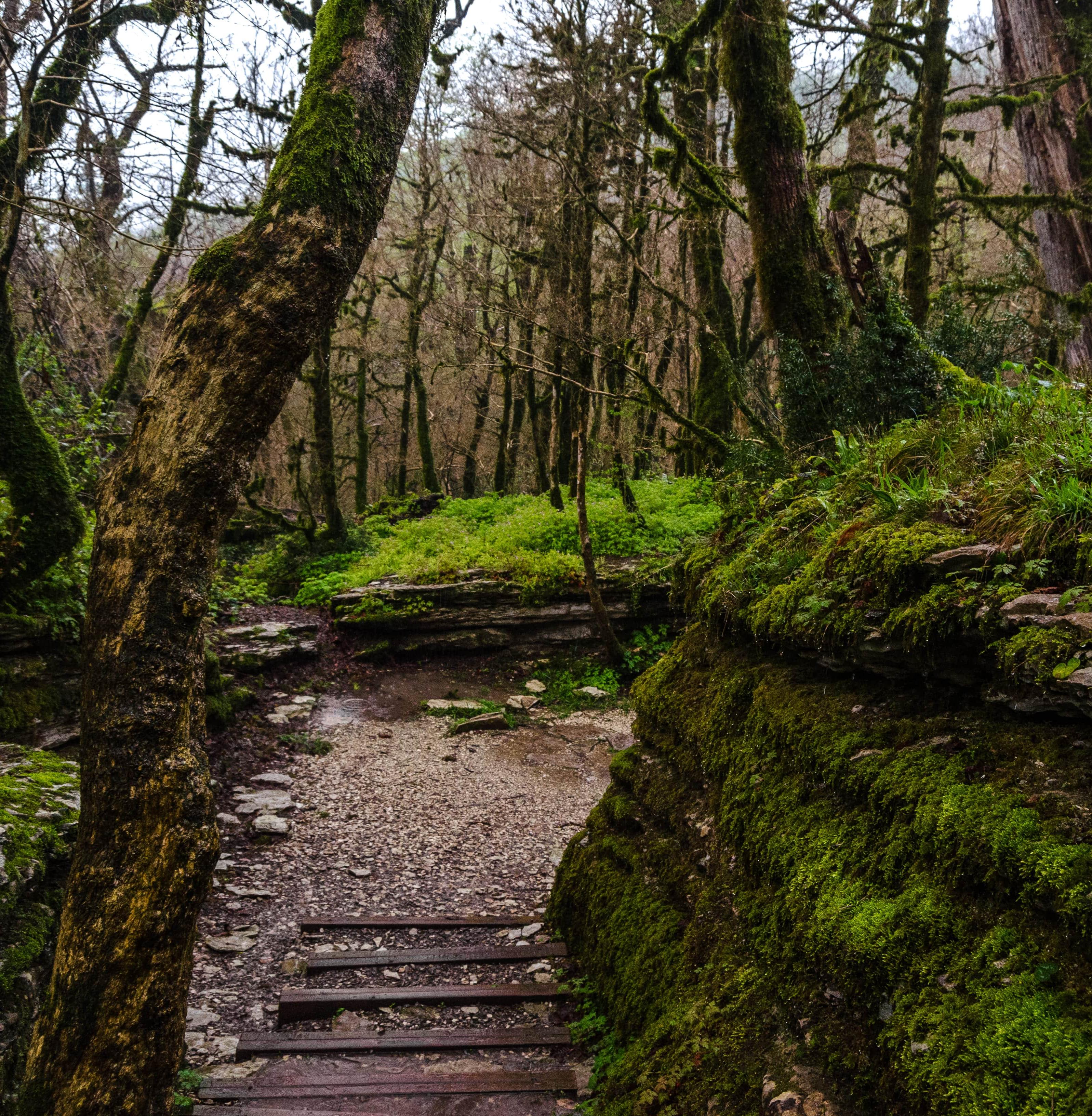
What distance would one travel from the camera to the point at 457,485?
3173 centimetres

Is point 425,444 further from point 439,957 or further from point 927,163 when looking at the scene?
point 439,957

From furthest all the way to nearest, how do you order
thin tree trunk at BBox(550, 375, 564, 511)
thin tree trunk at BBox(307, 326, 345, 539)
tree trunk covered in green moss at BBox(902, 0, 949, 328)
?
thin tree trunk at BBox(550, 375, 564, 511) < thin tree trunk at BBox(307, 326, 345, 539) < tree trunk covered in green moss at BBox(902, 0, 949, 328)

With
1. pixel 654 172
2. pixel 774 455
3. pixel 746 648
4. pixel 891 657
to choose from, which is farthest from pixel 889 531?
pixel 654 172

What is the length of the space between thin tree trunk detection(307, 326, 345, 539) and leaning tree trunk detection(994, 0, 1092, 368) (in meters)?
11.1

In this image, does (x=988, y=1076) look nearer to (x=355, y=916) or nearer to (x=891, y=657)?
(x=891, y=657)

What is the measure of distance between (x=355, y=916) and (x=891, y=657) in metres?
4.38

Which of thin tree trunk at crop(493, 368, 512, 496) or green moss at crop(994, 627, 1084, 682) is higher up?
thin tree trunk at crop(493, 368, 512, 496)

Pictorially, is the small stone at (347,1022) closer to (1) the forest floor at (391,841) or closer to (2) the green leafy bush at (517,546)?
(1) the forest floor at (391,841)

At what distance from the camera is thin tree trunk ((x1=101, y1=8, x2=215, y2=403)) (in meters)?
6.17

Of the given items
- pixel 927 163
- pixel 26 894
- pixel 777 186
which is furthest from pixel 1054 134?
pixel 26 894

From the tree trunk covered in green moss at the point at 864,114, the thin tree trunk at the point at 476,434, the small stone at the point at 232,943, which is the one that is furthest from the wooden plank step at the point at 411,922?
the thin tree trunk at the point at 476,434

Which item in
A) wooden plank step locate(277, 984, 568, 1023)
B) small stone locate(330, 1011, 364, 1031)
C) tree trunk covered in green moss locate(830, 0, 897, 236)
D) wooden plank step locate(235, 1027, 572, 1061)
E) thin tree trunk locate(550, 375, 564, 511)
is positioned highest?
tree trunk covered in green moss locate(830, 0, 897, 236)

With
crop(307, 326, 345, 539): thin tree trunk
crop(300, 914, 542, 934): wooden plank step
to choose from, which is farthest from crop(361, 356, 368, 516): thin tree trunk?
crop(300, 914, 542, 934): wooden plank step

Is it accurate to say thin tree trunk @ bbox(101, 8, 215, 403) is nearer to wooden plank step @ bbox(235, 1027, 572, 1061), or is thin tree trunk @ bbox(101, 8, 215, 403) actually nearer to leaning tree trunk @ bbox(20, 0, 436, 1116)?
leaning tree trunk @ bbox(20, 0, 436, 1116)
